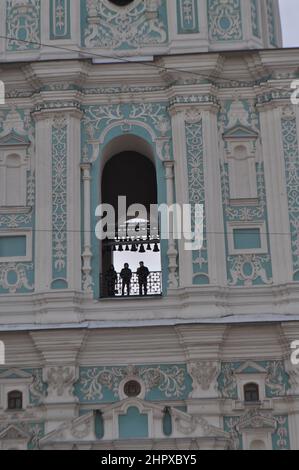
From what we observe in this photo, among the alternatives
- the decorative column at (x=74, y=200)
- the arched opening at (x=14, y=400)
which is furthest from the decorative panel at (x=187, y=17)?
the arched opening at (x=14, y=400)

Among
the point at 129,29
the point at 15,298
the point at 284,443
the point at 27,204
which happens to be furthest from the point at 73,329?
the point at 129,29

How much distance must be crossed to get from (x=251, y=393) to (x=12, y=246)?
4343 mm

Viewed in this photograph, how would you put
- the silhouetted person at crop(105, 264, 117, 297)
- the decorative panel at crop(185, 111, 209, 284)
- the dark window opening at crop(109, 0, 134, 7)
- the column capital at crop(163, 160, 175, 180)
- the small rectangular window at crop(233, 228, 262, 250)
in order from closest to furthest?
the decorative panel at crop(185, 111, 209, 284) < the small rectangular window at crop(233, 228, 262, 250) < the silhouetted person at crop(105, 264, 117, 297) < the column capital at crop(163, 160, 175, 180) < the dark window opening at crop(109, 0, 134, 7)

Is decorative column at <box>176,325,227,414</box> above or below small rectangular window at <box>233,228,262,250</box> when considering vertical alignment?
below

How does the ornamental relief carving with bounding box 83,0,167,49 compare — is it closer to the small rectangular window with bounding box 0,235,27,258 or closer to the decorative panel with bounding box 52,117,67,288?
the decorative panel with bounding box 52,117,67,288

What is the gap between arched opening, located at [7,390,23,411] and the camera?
1653cm

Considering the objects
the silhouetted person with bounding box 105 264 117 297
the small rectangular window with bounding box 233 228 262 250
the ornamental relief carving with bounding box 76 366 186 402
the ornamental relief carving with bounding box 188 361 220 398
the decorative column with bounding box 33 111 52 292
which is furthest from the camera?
the silhouetted person with bounding box 105 264 117 297

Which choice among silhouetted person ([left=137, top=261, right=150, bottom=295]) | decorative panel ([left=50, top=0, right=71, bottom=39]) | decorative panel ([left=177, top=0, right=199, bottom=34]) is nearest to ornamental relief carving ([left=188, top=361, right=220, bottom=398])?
silhouetted person ([left=137, top=261, right=150, bottom=295])

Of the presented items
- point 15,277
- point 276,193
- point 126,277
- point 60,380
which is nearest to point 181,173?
point 276,193

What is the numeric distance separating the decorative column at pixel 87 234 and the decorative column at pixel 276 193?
111 inches

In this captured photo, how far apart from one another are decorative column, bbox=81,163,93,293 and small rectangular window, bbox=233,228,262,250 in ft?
7.48

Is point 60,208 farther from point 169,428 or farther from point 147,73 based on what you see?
point 169,428

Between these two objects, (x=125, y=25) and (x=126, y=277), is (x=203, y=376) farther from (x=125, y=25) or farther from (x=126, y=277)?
(x=125, y=25)

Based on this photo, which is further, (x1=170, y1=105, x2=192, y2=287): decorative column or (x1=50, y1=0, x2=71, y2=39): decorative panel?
(x1=50, y1=0, x2=71, y2=39): decorative panel
